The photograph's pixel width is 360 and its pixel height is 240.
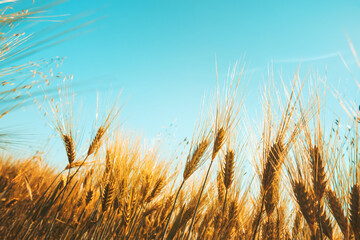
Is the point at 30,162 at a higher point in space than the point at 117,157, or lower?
lower

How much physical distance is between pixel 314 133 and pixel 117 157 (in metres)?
1.43

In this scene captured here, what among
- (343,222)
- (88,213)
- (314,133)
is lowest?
(88,213)

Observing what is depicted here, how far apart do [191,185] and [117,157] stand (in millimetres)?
840

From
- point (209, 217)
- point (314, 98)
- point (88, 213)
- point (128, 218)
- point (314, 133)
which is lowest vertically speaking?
point (88, 213)

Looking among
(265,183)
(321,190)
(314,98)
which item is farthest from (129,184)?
(314,98)

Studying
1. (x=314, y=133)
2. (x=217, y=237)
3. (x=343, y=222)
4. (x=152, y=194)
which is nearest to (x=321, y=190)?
(x=343, y=222)

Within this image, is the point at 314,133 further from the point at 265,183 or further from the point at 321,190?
the point at 265,183

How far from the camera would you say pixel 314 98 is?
1341 millimetres

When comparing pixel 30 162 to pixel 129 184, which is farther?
pixel 30 162

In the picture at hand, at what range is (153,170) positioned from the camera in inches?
75.3

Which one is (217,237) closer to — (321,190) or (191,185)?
(191,185)

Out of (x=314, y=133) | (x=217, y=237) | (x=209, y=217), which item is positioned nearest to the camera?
(x=314, y=133)

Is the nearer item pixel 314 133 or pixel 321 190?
pixel 321 190

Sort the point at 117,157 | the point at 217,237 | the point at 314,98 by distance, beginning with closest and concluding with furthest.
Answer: the point at 314,98, the point at 217,237, the point at 117,157
